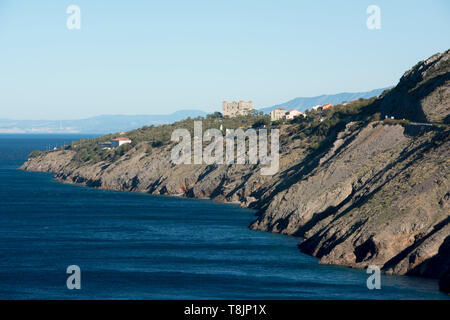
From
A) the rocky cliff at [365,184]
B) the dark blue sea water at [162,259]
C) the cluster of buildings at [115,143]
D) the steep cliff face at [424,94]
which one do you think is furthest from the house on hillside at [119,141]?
the steep cliff face at [424,94]

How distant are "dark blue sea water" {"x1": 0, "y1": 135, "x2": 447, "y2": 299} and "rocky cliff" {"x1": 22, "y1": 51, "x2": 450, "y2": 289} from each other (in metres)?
2.43

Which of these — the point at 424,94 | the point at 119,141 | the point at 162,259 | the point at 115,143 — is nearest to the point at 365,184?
the point at 424,94

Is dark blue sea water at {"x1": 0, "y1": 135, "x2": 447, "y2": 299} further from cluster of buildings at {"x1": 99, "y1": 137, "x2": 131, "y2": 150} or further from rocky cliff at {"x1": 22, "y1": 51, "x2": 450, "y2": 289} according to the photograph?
cluster of buildings at {"x1": 99, "y1": 137, "x2": 131, "y2": 150}

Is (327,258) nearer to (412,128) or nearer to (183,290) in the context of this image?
(183,290)

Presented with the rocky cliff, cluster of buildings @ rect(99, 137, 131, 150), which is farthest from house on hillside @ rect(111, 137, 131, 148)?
the rocky cliff

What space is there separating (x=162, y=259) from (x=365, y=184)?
843 inches

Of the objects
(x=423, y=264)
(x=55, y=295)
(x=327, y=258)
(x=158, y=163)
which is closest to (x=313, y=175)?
(x=327, y=258)

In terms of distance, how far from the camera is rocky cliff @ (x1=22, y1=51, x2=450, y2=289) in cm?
5809

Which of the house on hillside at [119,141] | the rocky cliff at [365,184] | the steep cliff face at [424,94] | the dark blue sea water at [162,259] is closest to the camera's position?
the dark blue sea water at [162,259]

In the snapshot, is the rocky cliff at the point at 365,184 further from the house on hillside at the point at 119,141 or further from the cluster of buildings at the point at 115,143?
the cluster of buildings at the point at 115,143

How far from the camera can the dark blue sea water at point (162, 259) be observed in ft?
170

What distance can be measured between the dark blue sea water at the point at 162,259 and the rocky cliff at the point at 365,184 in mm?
2435

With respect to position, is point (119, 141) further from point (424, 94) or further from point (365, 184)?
point (365, 184)

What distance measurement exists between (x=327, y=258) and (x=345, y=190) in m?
16.1
